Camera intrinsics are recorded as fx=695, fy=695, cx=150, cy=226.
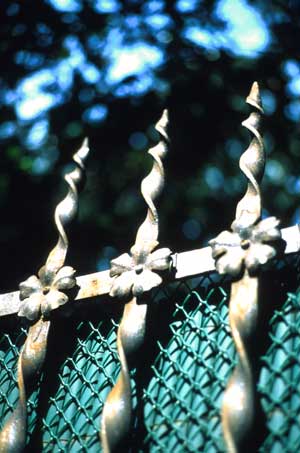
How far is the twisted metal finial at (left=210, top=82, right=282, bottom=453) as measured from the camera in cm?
142

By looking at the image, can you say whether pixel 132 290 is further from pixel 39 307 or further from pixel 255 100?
pixel 255 100

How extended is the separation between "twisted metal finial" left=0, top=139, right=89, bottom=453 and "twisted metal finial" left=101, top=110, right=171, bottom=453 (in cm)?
18

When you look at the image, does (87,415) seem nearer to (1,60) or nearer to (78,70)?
(1,60)

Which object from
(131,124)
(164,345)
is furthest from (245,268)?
(131,124)

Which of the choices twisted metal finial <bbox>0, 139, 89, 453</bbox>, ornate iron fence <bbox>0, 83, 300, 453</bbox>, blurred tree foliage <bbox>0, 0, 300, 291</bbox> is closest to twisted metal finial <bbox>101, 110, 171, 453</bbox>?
ornate iron fence <bbox>0, 83, 300, 453</bbox>

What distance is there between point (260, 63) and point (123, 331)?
4.33 metres

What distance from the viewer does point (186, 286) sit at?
1.81 meters

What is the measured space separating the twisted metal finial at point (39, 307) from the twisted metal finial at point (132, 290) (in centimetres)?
18

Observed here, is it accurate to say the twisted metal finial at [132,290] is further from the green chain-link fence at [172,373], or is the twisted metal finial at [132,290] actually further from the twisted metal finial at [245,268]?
the twisted metal finial at [245,268]

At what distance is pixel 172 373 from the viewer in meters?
1.73

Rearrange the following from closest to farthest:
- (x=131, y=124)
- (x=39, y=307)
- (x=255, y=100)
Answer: (x=255, y=100) < (x=39, y=307) < (x=131, y=124)

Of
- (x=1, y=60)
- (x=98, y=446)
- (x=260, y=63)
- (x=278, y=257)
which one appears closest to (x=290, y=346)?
(x=278, y=257)

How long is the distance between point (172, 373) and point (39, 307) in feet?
1.35

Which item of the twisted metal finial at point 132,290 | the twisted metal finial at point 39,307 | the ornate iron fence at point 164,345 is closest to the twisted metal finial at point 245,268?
the ornate iron fence at point 164,345
